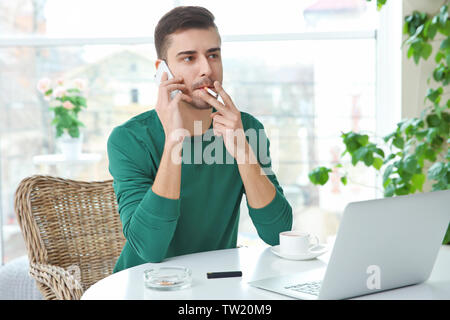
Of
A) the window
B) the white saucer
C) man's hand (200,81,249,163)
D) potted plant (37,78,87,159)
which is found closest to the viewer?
the white saucer

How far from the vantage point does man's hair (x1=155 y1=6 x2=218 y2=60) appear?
1.64 metres

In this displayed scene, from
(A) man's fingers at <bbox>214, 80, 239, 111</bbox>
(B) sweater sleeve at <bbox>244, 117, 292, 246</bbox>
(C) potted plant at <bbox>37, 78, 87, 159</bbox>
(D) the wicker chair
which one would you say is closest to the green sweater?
(B) sweater sleeve at <bbox>244, 117, 292, 246</bbox>

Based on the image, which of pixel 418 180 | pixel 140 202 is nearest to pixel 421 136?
pixel 418 180

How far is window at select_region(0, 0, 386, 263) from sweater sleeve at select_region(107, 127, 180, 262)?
182 cm

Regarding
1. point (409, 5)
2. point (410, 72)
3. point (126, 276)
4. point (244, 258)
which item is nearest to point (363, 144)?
point (410, 72)

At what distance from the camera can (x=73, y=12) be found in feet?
10.9

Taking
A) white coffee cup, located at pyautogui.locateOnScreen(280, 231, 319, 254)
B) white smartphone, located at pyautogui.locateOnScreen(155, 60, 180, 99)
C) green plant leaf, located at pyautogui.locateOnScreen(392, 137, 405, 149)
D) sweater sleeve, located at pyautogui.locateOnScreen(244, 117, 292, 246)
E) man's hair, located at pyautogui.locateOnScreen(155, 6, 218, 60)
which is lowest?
white coffee cup, located at pyautogui.locateOnScreen(280, 231, 319, 254)

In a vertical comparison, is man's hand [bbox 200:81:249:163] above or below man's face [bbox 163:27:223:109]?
below

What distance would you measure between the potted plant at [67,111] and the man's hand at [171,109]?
1.71 metres

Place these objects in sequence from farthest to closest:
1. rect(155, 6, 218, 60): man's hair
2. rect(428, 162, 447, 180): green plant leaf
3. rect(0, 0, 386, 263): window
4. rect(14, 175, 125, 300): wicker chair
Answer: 1. rect(0, 0, 386, 263): window
2. rect(428, 162, 447, 180): green plant leaf
3. rect(14, 175, 125, 300): wicker chair
4. rect(155, 6, 218, 60): man's hair

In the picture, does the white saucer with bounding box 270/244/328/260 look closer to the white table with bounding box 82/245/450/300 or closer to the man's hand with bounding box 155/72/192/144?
the white table with bounding box 82/245/450/300

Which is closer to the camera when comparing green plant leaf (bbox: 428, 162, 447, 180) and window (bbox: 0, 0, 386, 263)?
green plant leaf (bbox: 428, 162, 447, 180)

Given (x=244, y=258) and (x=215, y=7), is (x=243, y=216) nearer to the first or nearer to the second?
(x=215, y=7)

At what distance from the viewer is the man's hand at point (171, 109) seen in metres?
1.49
